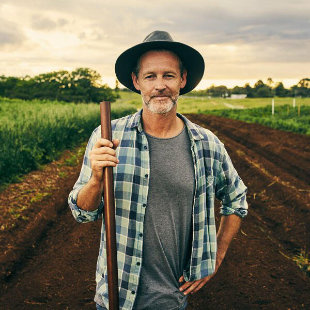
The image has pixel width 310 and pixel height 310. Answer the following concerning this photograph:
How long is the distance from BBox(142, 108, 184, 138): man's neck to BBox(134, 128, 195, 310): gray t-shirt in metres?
0.06

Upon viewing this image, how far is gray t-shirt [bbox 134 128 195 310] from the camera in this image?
195 centimetres

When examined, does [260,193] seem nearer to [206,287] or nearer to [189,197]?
[206,287]

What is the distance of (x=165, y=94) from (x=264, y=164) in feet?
25.2

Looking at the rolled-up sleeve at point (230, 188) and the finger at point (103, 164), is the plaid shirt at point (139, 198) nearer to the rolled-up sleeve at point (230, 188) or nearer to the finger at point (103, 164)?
the rolled-up sleeve at point (230, 188)

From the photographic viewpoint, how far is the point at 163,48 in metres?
2.14

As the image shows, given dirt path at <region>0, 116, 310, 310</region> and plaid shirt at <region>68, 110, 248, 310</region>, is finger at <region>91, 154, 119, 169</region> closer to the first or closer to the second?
plaid shirt at <region>68, 110, 248, 310</region>

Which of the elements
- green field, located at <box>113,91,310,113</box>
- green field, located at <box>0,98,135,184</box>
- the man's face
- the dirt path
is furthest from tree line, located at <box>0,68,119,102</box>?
the man's face

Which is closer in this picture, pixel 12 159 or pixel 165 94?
pixel 165 94

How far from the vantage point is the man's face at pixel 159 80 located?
207 centimetres

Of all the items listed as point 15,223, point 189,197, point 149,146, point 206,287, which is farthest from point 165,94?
point 15,223

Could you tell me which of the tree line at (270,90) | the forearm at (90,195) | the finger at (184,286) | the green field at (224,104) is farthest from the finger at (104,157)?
the tree line at (270,90)

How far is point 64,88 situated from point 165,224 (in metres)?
53.3

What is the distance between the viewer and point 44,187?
7.31 meters

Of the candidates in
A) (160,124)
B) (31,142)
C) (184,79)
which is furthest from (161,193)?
(31,142)
